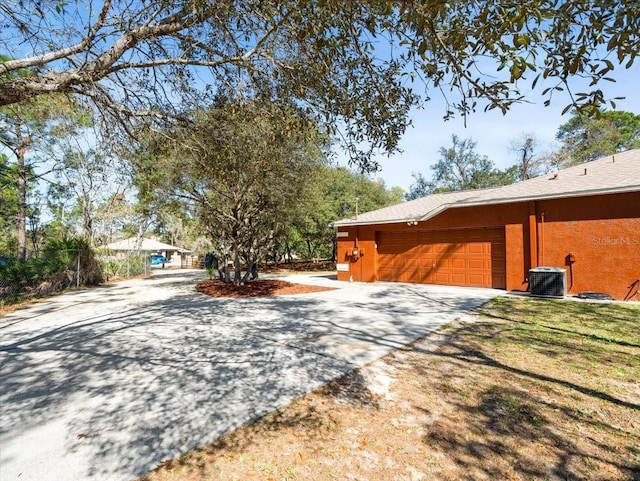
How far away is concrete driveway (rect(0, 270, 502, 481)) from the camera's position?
103 inches

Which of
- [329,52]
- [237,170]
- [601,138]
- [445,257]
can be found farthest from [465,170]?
[329,52]

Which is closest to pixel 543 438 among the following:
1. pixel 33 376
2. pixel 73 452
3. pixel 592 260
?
pixel 73 452

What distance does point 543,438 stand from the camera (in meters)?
2.62

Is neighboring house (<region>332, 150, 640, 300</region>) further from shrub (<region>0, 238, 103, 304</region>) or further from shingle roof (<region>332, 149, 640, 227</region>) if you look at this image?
shrub (<region>0, 238, 103, 304</region>)

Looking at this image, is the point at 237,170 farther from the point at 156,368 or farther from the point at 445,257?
the point at 445,257

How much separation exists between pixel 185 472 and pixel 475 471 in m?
2.03

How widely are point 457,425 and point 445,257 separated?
10.3 m

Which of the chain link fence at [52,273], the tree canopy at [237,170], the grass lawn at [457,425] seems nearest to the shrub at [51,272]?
the chain link fence at [52,273]

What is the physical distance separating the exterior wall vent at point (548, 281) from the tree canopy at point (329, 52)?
7651 millimetres

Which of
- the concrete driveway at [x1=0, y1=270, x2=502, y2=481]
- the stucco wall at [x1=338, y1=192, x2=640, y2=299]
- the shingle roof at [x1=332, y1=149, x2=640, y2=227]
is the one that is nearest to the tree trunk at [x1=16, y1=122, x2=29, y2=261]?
the concrete driveway at [x1=0, y1=270, x2=502, y2=481]

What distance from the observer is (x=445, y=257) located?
40.7 ft

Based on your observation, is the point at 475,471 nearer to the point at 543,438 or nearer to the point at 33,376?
the point at 543,438

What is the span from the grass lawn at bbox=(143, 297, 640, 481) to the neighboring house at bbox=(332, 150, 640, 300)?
552 centimetres

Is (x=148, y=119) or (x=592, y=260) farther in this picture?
(x=592, y=260)
